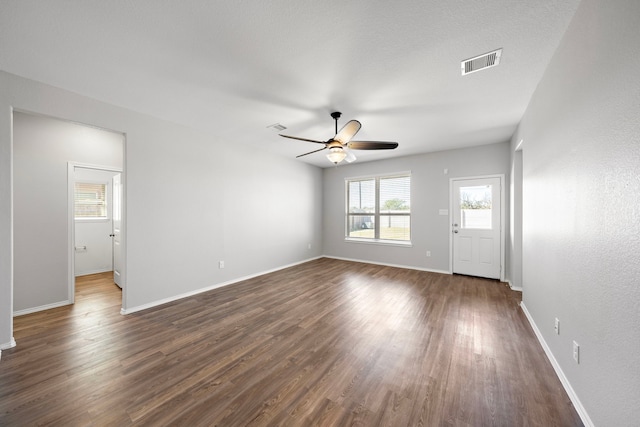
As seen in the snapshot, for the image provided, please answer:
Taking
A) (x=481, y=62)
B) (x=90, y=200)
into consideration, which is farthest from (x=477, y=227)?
(x=90, y=200)

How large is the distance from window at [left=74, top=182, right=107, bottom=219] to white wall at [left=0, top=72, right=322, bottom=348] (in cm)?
306

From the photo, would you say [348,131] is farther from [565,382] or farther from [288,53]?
[565,382]

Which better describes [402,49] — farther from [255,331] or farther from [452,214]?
[452,214]

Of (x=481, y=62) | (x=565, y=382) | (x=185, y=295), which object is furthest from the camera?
(x=185, y=295)

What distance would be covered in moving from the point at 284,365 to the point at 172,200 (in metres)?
2.93

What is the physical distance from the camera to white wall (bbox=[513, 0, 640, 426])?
3.55ft

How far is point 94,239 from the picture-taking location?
505 cm

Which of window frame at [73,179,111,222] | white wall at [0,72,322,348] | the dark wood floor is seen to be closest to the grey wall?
the dark wood floor

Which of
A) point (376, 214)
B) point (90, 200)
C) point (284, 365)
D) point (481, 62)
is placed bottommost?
point (284, 365)

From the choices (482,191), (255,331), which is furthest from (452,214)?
(255,331)

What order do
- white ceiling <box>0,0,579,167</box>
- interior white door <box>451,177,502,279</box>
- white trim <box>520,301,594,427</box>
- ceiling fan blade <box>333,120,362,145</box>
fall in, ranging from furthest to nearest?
interior white door <box>451,177,502,279</box>
ceiling fan blade <box>333,120,362,145</box>
white ceiling <box>0,0,579,167</box>
white trim <box>520,301,594,427</box>

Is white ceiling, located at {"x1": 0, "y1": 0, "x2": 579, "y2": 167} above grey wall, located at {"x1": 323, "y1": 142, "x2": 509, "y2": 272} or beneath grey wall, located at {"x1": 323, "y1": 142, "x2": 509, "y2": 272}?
above

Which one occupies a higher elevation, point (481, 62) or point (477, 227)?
point (481, 62)

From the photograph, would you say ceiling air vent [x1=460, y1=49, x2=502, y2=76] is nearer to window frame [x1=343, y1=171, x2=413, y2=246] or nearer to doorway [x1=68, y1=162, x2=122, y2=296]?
window frame [x1=343, y1=171, x2=413, y2=246]
